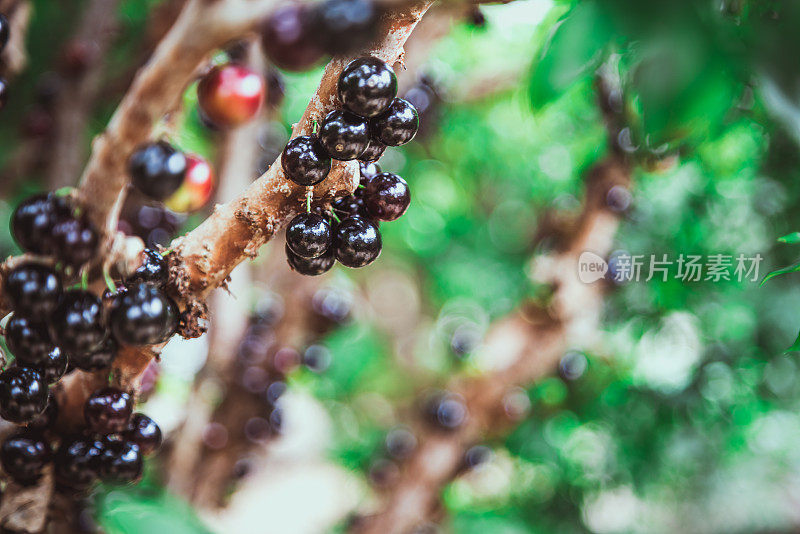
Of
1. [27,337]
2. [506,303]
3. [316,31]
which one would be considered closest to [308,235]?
[316,31]

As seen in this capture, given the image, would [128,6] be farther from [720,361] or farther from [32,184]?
[720,361]

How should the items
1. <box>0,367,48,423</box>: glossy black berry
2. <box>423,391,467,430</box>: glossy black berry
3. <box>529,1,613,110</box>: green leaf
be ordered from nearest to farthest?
<box>529,1,613,110</box>: green leaf, <box>0,367,48,423</box>: glossy black berry, <box>423,391,467,430</box>: glossy black berry

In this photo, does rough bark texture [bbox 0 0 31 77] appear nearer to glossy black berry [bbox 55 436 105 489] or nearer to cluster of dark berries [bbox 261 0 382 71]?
cluster of dark berries [bbox 261 0 382 71]

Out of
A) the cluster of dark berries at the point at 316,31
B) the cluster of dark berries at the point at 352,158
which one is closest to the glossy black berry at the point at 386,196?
the cluster of dark berries at the point at 352,158

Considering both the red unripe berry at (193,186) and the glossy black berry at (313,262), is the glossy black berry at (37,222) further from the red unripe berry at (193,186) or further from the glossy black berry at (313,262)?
the red unripe berry at (193,186)

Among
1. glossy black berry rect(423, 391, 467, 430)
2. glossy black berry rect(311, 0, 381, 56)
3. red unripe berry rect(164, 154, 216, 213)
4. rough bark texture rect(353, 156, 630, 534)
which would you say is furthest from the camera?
glossy black berry rect(423, 391, 467, 430)

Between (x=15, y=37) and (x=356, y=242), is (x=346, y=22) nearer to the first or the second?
(x=356, y=242)

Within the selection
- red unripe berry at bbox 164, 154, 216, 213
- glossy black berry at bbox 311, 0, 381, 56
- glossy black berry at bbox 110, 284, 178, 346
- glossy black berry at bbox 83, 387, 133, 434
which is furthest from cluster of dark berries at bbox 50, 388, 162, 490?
glossy black berry at bbox 311, 0, 381, 56
